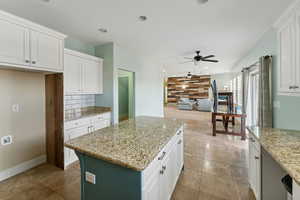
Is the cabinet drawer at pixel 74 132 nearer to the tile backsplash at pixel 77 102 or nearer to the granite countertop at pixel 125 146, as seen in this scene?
the tile backsplash at pixel 77 102

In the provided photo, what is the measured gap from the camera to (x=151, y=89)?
5.37 m

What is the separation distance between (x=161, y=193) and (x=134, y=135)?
626 millimetres

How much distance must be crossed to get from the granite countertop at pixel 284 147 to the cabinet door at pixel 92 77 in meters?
3.22

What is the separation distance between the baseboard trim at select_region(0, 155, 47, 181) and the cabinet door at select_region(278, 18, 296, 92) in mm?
4109

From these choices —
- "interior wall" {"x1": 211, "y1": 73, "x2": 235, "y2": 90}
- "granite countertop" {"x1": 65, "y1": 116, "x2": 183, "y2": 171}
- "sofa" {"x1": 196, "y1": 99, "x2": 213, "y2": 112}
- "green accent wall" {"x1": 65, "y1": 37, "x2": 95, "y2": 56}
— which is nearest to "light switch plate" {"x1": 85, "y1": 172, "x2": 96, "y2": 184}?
"granite countertop" {"x1": 65, "y1": 116, "x2": 183, "y2": 171}

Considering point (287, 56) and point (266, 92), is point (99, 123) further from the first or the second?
point (266, 92)

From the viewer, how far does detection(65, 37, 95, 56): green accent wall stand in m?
3.02

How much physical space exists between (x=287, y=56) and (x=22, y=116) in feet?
13.3

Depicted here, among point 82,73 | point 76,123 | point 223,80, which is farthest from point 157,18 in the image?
point 223,80

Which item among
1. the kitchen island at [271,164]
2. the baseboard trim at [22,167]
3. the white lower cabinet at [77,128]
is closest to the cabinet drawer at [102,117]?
the white lower cabinet at [77,128]

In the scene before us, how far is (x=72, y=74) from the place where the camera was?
272cm

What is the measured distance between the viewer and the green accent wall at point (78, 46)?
3017mm

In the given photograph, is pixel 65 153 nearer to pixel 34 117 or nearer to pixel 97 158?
pixel 34 117

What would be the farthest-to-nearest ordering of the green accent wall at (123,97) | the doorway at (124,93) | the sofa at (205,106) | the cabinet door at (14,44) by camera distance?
the sofa at (205,106)
the green accent wall at (123,97)
the doorway at (124,93)
the cabinet door at (14,44)
